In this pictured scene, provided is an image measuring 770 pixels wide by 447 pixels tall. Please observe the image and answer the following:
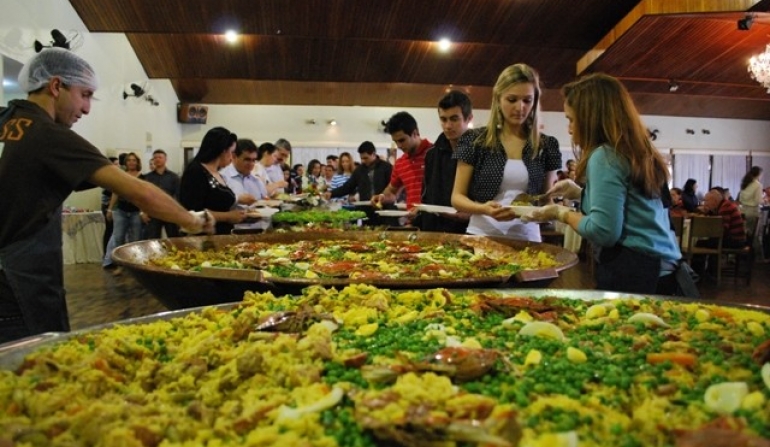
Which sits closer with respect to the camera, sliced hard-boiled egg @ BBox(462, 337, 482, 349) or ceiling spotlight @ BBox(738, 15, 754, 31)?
sliced hard-boiled egg @ BBox(462, 337, 482, 349)

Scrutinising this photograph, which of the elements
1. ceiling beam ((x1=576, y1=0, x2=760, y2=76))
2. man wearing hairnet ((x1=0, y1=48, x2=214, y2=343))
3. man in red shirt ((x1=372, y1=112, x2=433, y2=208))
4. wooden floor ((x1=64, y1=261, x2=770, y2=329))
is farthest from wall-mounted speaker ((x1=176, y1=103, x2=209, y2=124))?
man wearing hairnet ((x1=0, y1=48, x2=214, y2=343))

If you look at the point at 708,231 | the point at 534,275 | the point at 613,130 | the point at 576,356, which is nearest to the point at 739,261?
the point at 708,231

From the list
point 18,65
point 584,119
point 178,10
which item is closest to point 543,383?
point 584,119

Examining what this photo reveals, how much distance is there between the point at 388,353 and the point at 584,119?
143 centimetres

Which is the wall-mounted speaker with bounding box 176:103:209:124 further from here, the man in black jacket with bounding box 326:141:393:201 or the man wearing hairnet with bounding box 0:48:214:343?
the man wearing hairnet with bounding box 0:48:214:343

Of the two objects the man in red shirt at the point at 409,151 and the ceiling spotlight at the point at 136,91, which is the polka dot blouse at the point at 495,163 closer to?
the man in red shirt at the point at 409,151

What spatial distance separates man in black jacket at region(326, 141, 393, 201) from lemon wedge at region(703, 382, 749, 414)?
20.0 feet

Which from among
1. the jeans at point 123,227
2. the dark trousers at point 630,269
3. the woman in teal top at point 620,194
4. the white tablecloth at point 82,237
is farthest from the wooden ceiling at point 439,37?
the dark trousers at point 630,269

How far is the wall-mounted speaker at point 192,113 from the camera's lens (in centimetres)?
1538

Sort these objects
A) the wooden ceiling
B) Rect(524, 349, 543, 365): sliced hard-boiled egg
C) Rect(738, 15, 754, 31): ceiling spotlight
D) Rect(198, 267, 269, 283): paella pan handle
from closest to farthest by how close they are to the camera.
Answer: Rect(524, 349, 543, 365): sliced hard-boiled egg, Rect(198, 267, 269, 283): paella pan handle, Rect(738, 15, 754, 31): ceiling spotlight, the wooden ceiling

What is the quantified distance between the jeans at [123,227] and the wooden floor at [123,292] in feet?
1.51

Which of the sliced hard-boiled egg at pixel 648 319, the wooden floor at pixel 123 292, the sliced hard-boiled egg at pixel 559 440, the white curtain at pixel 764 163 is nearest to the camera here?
the sliced hard-boiled egg at pixel 559 440

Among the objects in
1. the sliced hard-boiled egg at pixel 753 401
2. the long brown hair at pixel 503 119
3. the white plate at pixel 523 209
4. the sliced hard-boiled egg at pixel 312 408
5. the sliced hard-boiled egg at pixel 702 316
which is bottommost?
the sliced hard-boiled egg at pixel 312 408

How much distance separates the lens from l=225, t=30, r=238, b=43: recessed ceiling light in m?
10.1
